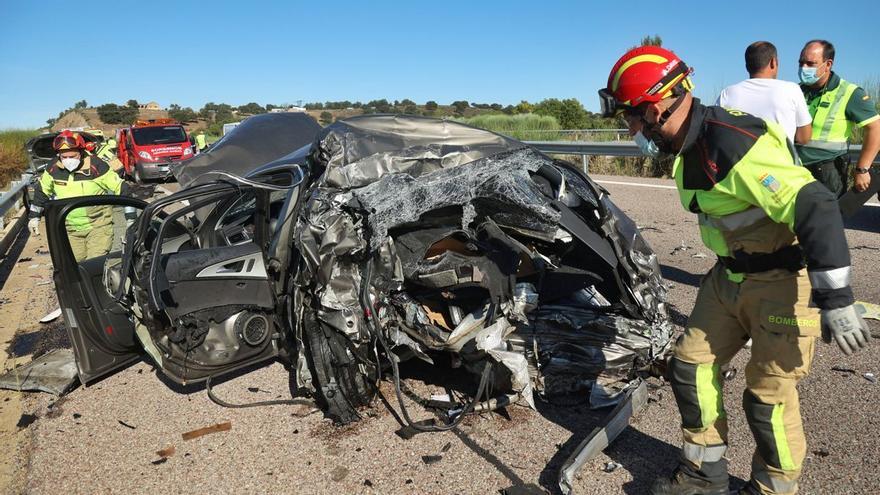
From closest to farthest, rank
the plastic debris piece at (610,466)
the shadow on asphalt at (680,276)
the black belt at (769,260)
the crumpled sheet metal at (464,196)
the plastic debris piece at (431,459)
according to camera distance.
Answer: the black belt at (769,260) < the plastic debris piece at (610,466) < the plastic debris piece at (431,459) < the crumpled sheet metal at (464,196) < the shadow on asphalt at (680,276)

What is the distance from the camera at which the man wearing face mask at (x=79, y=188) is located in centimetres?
605

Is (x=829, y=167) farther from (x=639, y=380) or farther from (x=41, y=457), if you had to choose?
(x=41, y=457)

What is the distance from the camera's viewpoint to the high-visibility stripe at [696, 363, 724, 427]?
264 cm

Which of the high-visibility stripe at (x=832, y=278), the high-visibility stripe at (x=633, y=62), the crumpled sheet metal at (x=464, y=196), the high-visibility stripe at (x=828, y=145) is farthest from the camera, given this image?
the high-visibility stripe at (x=828, y=145)

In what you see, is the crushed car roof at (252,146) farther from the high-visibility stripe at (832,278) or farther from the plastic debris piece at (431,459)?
the high-visibility stripe at (832,278)

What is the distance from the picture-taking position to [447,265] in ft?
11.4

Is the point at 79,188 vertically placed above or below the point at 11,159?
above

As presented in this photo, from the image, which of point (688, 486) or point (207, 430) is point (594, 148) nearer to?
point (207, 430)

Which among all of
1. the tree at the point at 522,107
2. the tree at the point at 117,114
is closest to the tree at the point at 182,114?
the tree at the point at 117,114

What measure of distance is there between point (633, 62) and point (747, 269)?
0.93m

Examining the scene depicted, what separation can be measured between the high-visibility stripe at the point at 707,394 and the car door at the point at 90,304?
11.2ft

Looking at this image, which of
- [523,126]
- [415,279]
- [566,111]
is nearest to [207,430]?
[415,279]

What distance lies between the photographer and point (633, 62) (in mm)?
2547

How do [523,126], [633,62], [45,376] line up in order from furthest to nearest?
[523,126]
[45,376]
[633,62]
